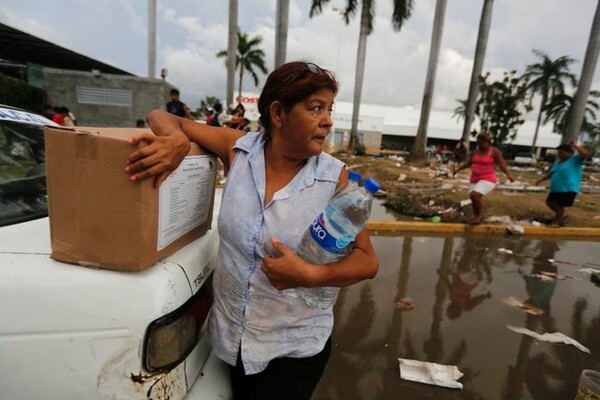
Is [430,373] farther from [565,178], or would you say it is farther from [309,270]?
[565,178]

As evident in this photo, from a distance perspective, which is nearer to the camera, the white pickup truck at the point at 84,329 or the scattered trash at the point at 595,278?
the white pickup truck at the point at 84,329

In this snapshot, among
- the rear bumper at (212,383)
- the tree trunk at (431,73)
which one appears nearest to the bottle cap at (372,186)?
the rear bumper at (212,383)

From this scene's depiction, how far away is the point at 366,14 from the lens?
834 inches

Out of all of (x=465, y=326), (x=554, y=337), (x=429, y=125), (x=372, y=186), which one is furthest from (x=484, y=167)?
(x=429, y=125)

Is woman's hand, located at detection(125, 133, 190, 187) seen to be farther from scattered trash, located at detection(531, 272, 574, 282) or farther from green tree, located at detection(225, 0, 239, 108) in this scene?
green tree, located at detection(225, 0, 239, 108)

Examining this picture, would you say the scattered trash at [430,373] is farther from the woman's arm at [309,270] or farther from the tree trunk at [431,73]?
the tree trunk at [431,73]

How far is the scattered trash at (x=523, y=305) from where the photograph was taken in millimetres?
3619

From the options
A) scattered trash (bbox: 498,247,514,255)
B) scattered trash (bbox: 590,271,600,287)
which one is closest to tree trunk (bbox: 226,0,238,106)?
scattered trash (bbox: 498,247,514,255)

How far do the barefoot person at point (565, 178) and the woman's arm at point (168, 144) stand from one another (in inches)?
279

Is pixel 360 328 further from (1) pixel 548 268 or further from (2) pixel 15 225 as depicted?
(1) pixel 548 268

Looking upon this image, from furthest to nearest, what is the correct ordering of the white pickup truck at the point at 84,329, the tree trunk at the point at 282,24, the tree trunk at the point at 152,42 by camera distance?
1. the tree trunk at the point at 152,42
2. the tree trunk at the point at 282,24
3. the white pickup truck at the point at 84,329

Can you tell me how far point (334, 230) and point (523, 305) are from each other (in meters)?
3.52

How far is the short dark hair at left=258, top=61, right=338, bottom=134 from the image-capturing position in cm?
130

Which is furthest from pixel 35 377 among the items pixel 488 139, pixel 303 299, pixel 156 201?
pixel 488 139
